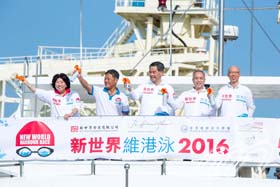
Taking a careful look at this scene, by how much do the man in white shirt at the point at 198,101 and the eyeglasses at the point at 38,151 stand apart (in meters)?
2.00

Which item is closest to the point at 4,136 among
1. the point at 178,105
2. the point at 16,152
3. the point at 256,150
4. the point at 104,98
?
the point at 16,152

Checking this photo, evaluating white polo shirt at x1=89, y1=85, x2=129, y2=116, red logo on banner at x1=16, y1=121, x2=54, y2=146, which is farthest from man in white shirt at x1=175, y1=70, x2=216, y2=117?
red logo on banner at x1=16, y1=121, x2=54, y2=146

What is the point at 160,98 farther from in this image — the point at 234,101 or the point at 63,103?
the point at 63,103

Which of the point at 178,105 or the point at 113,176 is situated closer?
the point at 113,176

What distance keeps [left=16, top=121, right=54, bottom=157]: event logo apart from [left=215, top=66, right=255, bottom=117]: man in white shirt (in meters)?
2.53

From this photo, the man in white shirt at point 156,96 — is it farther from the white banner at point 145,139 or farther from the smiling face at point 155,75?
the white banner at point 145,139

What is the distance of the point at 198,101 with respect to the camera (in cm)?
1438

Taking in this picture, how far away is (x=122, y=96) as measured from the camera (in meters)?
14.5

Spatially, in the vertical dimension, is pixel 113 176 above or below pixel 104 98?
below

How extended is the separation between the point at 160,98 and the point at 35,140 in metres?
1.96

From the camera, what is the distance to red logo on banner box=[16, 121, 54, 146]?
1399 centimetres

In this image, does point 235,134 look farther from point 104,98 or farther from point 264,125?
point 104,98

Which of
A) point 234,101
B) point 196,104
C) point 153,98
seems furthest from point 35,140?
point 234,101

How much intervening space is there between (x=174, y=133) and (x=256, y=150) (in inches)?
46.5
